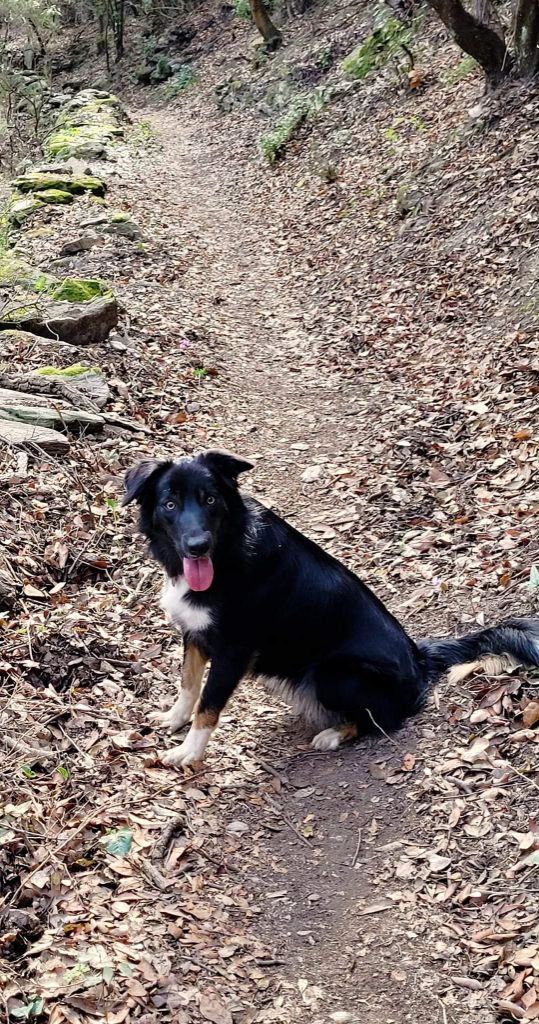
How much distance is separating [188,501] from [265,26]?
2209 cm

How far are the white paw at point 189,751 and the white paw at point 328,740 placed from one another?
A: 2.14 ft

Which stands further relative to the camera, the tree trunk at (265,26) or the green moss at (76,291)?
the tree trunk at (265,26)

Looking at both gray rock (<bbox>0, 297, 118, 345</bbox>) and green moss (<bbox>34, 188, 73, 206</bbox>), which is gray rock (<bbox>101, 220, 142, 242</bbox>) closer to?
green moss (<bbox>34, 188, 73, 206</bbox>)

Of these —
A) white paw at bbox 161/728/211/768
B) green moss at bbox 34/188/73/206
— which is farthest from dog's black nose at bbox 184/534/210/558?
green moss at bbox 34/188/73/206

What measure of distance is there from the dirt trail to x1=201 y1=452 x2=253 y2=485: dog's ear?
1.59m

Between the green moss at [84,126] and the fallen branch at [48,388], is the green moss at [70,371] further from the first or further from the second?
the green moss at [84,126]

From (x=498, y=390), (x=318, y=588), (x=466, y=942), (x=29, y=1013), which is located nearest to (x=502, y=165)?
(x=498, y=390)

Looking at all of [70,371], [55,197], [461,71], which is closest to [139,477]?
[70,371]

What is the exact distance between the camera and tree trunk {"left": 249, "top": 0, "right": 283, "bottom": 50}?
2205cm

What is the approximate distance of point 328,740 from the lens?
461cm

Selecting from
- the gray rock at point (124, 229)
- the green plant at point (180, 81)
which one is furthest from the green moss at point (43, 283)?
the green plant at point (180, 81)

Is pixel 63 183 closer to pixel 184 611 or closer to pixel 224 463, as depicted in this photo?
pixel 224 463

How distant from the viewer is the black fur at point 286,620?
4172 mm

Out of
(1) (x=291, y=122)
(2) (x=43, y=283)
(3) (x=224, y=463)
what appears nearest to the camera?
(3) (x=224, y=463)
